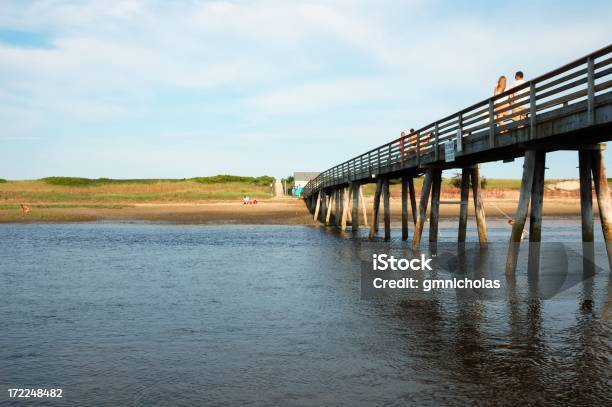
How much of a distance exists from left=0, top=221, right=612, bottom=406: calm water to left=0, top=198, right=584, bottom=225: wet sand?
2966cm

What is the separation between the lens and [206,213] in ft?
170

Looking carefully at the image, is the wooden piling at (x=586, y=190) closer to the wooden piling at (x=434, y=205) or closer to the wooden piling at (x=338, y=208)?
the wooden piling at (x=434, y=205)

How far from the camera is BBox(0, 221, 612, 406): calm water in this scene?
7195mm

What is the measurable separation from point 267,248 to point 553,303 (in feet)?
47.9

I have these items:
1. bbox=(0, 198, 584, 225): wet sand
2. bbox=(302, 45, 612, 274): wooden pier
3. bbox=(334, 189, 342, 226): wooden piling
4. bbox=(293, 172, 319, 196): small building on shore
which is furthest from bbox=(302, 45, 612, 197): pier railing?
bbox=(293, 172, 319, 196): small building on shore

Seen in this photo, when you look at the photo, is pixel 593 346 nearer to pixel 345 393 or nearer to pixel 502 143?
pixel 345 393

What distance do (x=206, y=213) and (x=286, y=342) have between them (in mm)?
43036

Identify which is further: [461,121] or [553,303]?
[461,121]

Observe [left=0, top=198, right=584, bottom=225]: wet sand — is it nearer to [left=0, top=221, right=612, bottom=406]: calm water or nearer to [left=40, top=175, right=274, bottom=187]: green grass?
[left=0, top=221, right=612, bottom=406]: calm water

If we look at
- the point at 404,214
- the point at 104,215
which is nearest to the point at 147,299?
the point at 404,214

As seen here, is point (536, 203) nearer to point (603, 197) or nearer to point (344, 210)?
point (603, 197)

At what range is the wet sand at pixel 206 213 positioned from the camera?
46.3 meters

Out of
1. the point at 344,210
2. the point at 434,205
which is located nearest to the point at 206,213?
the point at 344,210

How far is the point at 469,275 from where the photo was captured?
16359 mm
